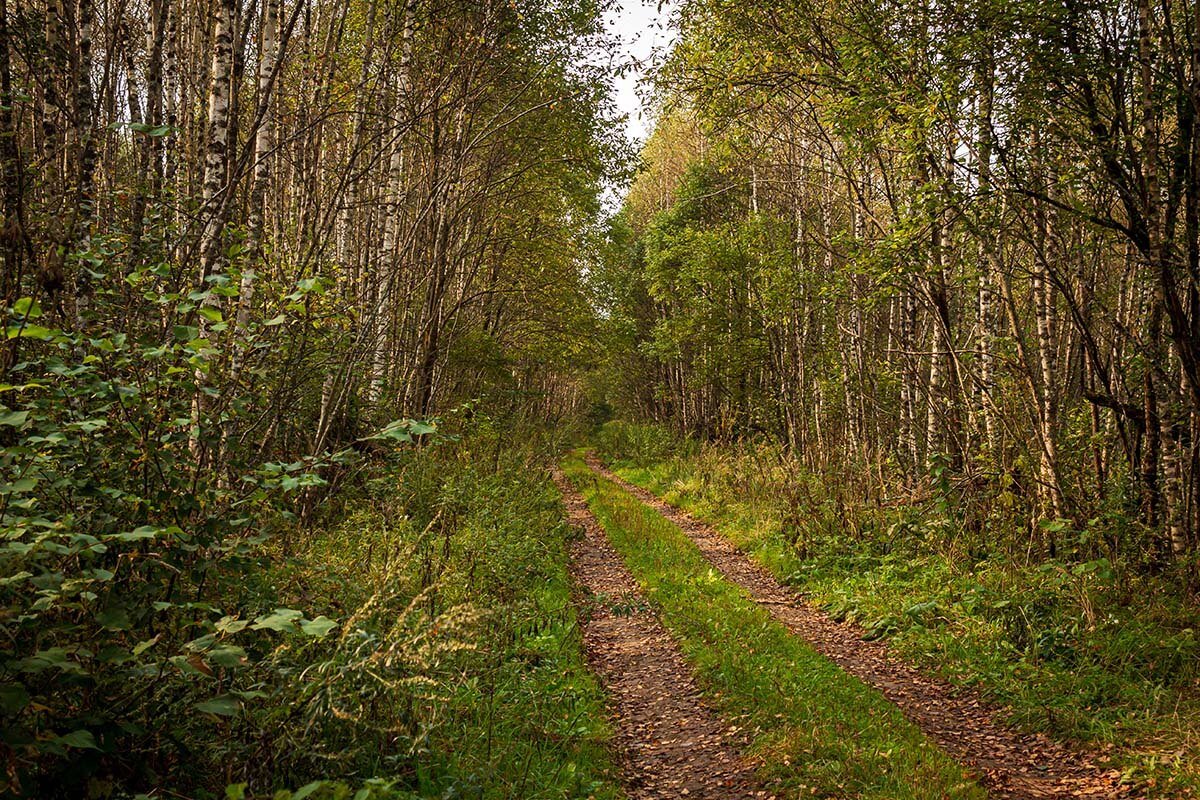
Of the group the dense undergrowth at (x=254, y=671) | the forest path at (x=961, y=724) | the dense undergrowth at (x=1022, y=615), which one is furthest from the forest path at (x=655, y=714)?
the dense undergrowth at (x=1022, y=615)

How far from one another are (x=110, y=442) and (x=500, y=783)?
259cm

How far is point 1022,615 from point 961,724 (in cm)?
156

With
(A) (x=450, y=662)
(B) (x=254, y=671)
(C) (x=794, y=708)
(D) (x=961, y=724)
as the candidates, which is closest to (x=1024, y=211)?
(D) (x=961, y=724)

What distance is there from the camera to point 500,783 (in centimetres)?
352

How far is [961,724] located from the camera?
193 inches

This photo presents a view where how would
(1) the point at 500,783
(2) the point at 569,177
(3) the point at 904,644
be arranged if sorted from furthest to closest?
(2) the point at 569,177 < (3) the point at 904,644 < (1) the point at 500,783

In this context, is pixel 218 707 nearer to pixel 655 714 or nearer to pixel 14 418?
pixel 14 418

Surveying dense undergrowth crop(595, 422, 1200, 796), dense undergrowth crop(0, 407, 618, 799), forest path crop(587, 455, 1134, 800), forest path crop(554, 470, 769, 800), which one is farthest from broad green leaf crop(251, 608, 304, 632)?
dense undergrowth crop(595, 422, 1200, 796)

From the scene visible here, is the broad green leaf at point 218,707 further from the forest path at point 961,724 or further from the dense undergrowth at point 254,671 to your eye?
the forest path at point 961,724

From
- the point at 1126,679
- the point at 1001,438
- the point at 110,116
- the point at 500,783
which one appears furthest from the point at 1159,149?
the point at 110,116

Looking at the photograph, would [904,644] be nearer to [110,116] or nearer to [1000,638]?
[1000,638]

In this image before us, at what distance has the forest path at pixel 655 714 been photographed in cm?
416

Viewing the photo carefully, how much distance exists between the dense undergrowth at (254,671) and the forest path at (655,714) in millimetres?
284

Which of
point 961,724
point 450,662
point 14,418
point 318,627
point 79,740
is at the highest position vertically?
point 14,418
